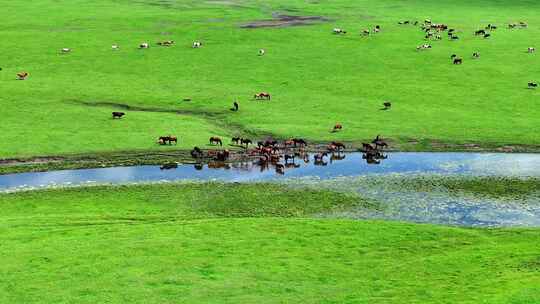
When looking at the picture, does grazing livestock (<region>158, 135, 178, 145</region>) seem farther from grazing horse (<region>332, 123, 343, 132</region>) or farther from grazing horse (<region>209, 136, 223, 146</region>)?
grazing horse (<region>332, 123, 343, 132</region>)

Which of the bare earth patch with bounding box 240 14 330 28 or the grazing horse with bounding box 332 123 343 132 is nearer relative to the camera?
the grazing horse with bounding box 332 123 343 132

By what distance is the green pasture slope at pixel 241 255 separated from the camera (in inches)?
1320

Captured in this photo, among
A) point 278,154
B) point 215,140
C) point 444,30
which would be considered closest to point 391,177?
point 278,154

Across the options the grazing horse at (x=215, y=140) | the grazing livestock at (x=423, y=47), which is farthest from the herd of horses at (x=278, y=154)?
the grazing livestock at (x=423, y=47)

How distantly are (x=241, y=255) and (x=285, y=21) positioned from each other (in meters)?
84.5

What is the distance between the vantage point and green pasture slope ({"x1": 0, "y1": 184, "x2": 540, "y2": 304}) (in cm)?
3353

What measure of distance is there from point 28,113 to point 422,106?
115ft

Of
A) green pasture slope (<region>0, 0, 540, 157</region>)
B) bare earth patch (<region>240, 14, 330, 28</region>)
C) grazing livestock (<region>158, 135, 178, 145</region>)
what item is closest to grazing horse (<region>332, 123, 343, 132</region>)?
green pasture slope (<region>0, 0, 540, 157</region>)

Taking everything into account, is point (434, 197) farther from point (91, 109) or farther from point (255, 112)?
point (91, 109)

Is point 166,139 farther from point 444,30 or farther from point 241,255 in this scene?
point 444,30

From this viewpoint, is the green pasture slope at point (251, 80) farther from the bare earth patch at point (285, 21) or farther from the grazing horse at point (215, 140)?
the bare earth patch at point (285, 21)

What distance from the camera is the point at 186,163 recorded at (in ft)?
188

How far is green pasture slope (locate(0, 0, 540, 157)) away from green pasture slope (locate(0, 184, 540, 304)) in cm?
1401

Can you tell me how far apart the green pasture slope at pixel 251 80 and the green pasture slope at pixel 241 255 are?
46.0 ft
